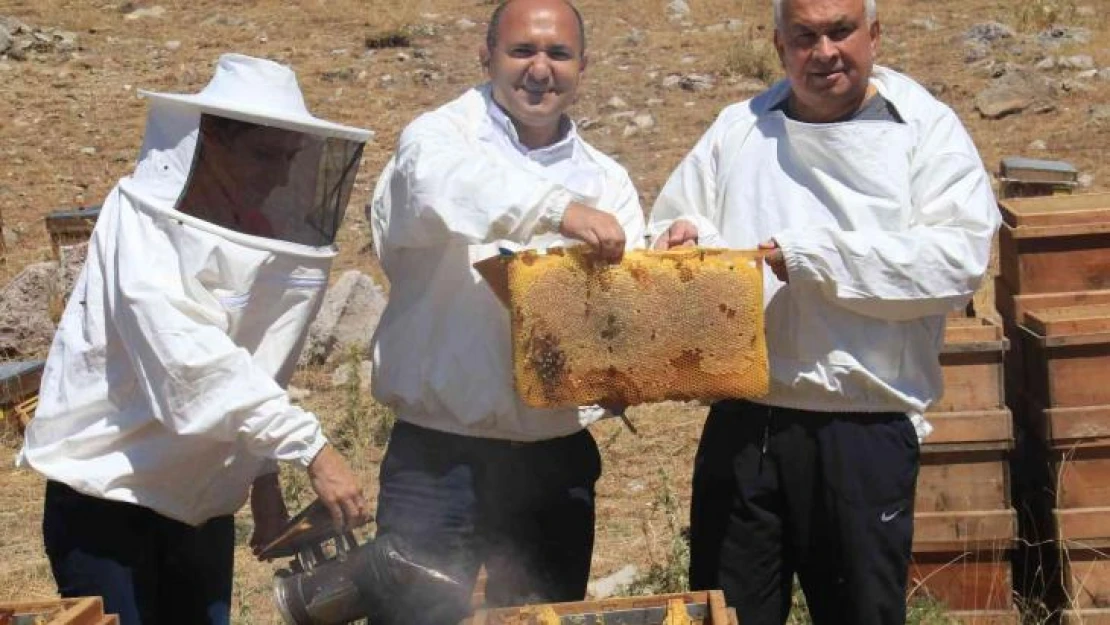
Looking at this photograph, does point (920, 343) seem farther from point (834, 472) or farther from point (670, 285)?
point (670, 285)

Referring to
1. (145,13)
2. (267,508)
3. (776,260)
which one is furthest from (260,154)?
(145,13)

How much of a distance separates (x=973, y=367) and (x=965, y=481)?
1.09 feet

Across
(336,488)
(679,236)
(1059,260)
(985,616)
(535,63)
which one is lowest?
(985,616)

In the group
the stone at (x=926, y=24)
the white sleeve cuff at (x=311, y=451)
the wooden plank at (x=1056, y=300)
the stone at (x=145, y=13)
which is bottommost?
the stone at (x=926, y=24)

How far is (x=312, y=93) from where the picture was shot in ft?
42.6

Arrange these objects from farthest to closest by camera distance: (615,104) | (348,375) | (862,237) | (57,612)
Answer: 1. (615,104)
2. (348,375)
3. (862,237)
4. (57,612)

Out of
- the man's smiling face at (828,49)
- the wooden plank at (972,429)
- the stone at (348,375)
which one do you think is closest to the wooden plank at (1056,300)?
the wooden plank at (972,429)

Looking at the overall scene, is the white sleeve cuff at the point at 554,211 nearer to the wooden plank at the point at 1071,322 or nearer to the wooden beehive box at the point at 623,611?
the wooden beehive box at the point at 623,611

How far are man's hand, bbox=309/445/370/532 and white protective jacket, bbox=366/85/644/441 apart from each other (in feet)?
1.01

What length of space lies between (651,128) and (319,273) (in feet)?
28.7

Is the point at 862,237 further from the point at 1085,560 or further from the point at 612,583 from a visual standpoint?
the point at 612,583

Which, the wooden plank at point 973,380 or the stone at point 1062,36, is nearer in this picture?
the wooden plank at point 973,380

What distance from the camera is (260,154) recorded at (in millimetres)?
2975

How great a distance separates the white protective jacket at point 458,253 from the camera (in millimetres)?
2922
